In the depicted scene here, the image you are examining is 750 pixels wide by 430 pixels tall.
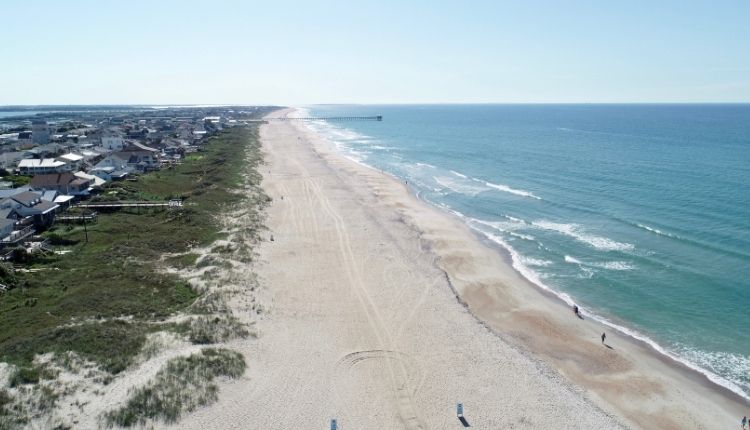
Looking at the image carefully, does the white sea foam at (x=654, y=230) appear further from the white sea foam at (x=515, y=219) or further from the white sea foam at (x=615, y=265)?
the white sea foam at (x=515, y=219)

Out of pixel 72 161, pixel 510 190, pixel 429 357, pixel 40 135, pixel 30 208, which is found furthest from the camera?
pixel 40 135

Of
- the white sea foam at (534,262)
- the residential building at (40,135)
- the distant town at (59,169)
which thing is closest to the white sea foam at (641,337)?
the white sea foam at (534,262)

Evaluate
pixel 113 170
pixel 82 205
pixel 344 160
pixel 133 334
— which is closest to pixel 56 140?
pixel 113 170

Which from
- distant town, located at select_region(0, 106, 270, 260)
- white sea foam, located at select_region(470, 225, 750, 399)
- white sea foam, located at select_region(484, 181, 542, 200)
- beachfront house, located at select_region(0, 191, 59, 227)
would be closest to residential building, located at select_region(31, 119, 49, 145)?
distant town, located at select_region(0, 106, 270, 260)

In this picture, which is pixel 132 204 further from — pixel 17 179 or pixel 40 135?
pixel 40 135

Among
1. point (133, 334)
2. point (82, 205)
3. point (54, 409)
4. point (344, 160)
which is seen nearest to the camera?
point (54, 409)

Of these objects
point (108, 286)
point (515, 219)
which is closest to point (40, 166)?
point (108, 286)

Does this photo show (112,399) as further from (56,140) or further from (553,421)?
(56,140)
